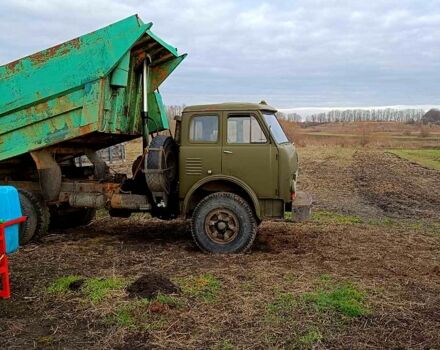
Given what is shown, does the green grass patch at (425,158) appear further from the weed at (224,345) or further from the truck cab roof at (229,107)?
the weed at (224,345)

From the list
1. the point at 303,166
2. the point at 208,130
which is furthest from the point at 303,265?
the point at 303,166

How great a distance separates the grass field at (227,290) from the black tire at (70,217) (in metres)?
0.25

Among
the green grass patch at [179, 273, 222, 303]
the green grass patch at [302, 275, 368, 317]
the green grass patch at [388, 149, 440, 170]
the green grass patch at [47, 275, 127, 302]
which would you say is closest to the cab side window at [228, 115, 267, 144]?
the green grass patch at [179, 273, 222, 303]

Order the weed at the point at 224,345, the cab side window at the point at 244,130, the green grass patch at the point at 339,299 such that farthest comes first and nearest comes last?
1. the cab side window at the point at 244,130
2. the green grass patch at the point at 339,299
3. the weed at the point at 224,345

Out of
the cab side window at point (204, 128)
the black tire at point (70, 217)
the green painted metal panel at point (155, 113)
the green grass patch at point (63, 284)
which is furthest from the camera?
the black tire at point (70, 217)

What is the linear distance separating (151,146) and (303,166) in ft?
62.0

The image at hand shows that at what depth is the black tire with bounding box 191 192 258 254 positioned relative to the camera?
7.22 metres

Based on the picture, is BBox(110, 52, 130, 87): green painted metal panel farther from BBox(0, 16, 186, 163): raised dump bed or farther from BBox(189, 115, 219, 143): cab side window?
BBox(189, 115, 219, 143): cab side window

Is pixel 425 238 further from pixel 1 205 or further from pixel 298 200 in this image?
pixel 1 205

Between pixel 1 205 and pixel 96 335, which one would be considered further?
pixel 1 205

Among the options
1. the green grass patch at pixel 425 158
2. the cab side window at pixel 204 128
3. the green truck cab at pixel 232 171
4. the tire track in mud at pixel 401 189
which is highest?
the cab side window at pixel 204 128

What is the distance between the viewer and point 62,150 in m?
8.09

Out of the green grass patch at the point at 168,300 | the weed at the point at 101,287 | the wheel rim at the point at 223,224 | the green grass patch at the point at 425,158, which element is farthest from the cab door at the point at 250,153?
the green grass patch at the point at 425,158

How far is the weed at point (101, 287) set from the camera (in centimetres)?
542
